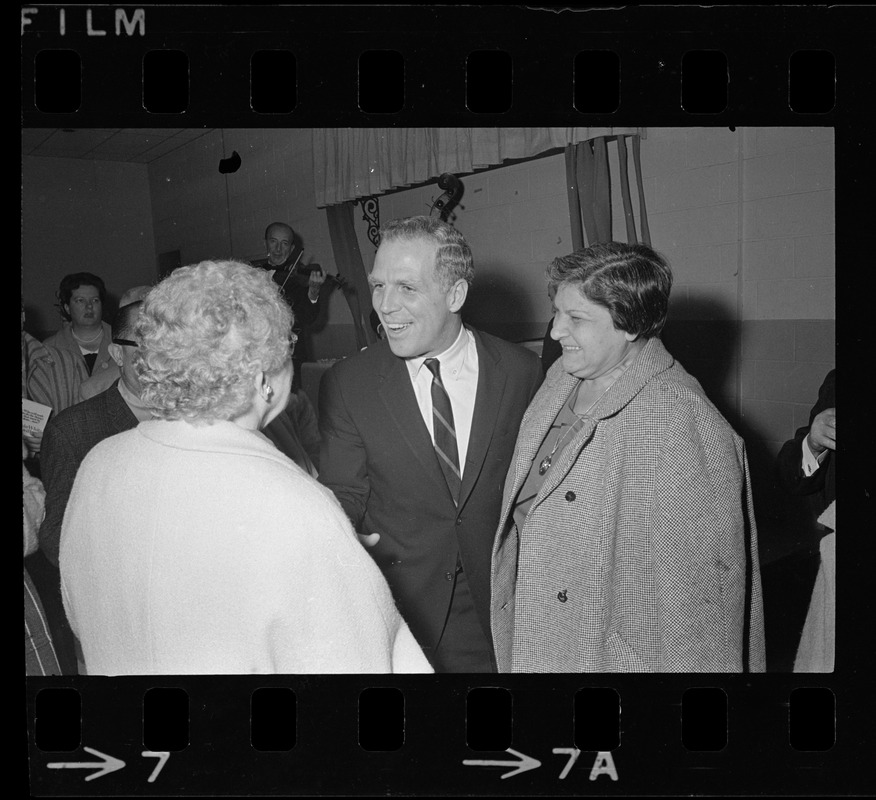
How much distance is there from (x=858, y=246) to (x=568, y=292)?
2.18ft

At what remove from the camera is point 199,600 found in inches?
48.0

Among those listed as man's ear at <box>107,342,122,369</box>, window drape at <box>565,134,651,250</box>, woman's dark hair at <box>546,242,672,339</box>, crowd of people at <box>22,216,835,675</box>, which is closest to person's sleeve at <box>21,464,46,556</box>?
crowd of people at <box>22,216,835,675</box>

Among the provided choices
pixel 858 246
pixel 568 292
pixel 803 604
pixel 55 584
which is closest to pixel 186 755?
pixel 55 584

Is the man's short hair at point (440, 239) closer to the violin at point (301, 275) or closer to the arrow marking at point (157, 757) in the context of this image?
the violin at point (301, 275)

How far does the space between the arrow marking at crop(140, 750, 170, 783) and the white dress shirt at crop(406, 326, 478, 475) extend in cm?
91

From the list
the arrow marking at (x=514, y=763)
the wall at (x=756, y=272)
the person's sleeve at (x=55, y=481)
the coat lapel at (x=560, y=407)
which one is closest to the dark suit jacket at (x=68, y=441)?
the person's sleeve at (x=55, y=481)

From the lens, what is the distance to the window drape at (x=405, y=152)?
1.58m

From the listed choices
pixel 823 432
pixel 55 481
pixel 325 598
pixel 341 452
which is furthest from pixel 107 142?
pixel 823 432

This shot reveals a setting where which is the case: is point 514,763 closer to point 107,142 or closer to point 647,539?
point 647,539

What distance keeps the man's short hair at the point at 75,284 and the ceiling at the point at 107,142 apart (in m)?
0.26

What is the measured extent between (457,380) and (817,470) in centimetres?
88

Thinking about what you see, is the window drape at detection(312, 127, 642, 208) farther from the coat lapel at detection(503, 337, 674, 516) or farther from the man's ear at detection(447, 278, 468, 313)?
the coat lapel at detection(503, 337, 674, 516)

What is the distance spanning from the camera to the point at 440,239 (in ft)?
5.32
